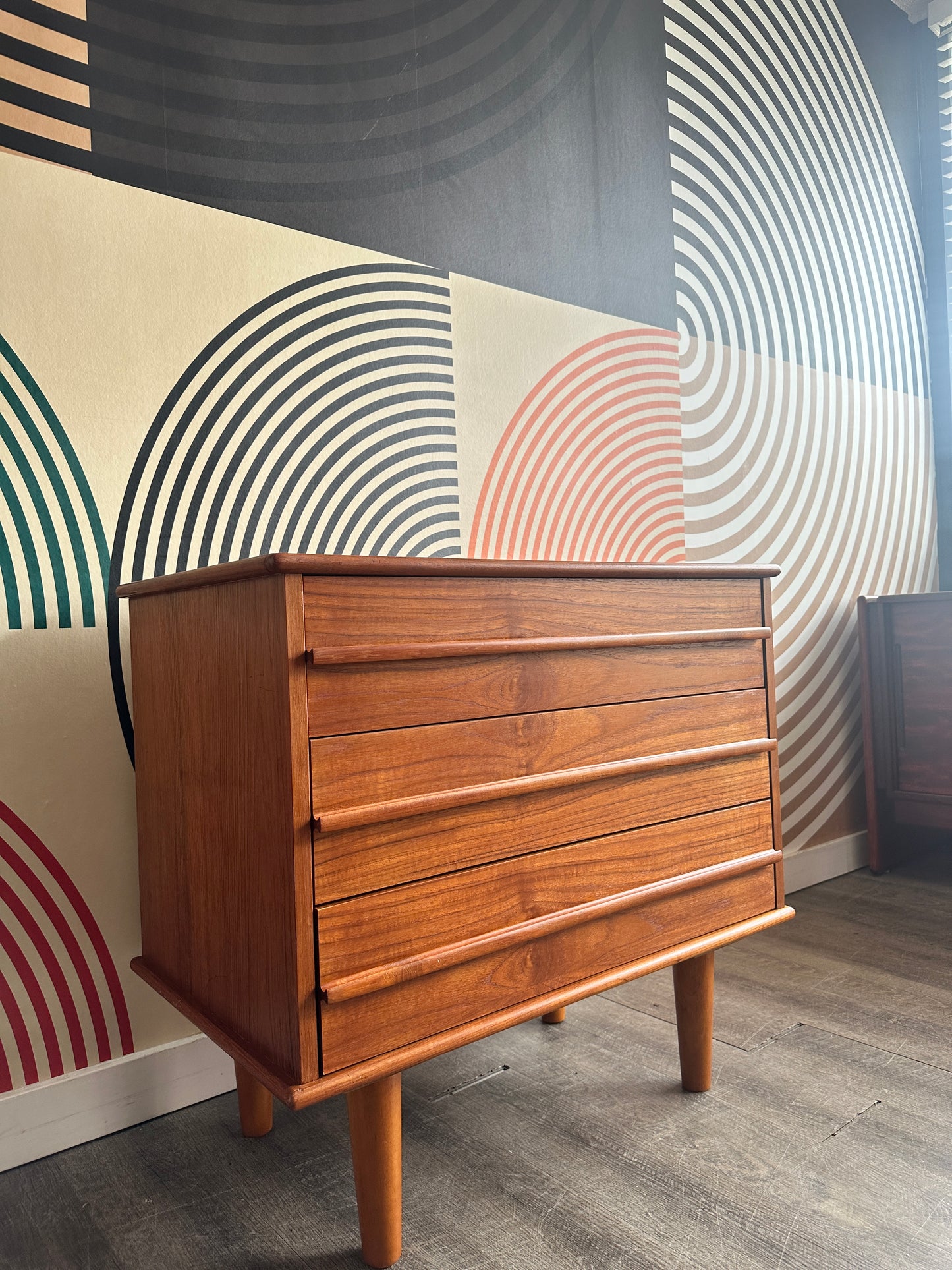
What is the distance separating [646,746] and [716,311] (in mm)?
1439

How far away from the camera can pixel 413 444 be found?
1.67 m

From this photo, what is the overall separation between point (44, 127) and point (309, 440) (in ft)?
1.82

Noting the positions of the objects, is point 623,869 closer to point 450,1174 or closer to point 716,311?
point 450,1174

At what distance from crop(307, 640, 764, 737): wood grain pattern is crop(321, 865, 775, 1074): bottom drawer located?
0.27m

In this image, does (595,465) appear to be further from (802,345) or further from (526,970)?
(526,970)

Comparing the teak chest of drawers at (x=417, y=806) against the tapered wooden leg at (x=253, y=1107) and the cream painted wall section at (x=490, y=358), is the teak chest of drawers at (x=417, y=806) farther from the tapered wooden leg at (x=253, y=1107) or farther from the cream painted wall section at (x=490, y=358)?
the cream painted wall section at (x=490, y=358)

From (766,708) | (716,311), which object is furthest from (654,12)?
(766,708)

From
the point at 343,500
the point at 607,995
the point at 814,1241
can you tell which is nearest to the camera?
the point at 814,1241

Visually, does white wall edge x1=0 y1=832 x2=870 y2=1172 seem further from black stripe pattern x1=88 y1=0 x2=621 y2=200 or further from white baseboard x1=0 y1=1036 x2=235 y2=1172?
black stripe pattern x1=88 y1=0 x2=621 y2=200

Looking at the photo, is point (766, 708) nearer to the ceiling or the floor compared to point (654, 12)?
nearer to the floor

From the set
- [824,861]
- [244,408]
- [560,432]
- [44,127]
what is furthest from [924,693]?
[44,127]

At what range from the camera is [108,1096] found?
1.29 metres

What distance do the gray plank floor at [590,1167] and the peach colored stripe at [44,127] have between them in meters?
1.37

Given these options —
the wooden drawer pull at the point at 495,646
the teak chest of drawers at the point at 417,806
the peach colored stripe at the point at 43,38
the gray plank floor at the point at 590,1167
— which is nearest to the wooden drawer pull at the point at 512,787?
the teak chest of drawers at the point at 417,806
